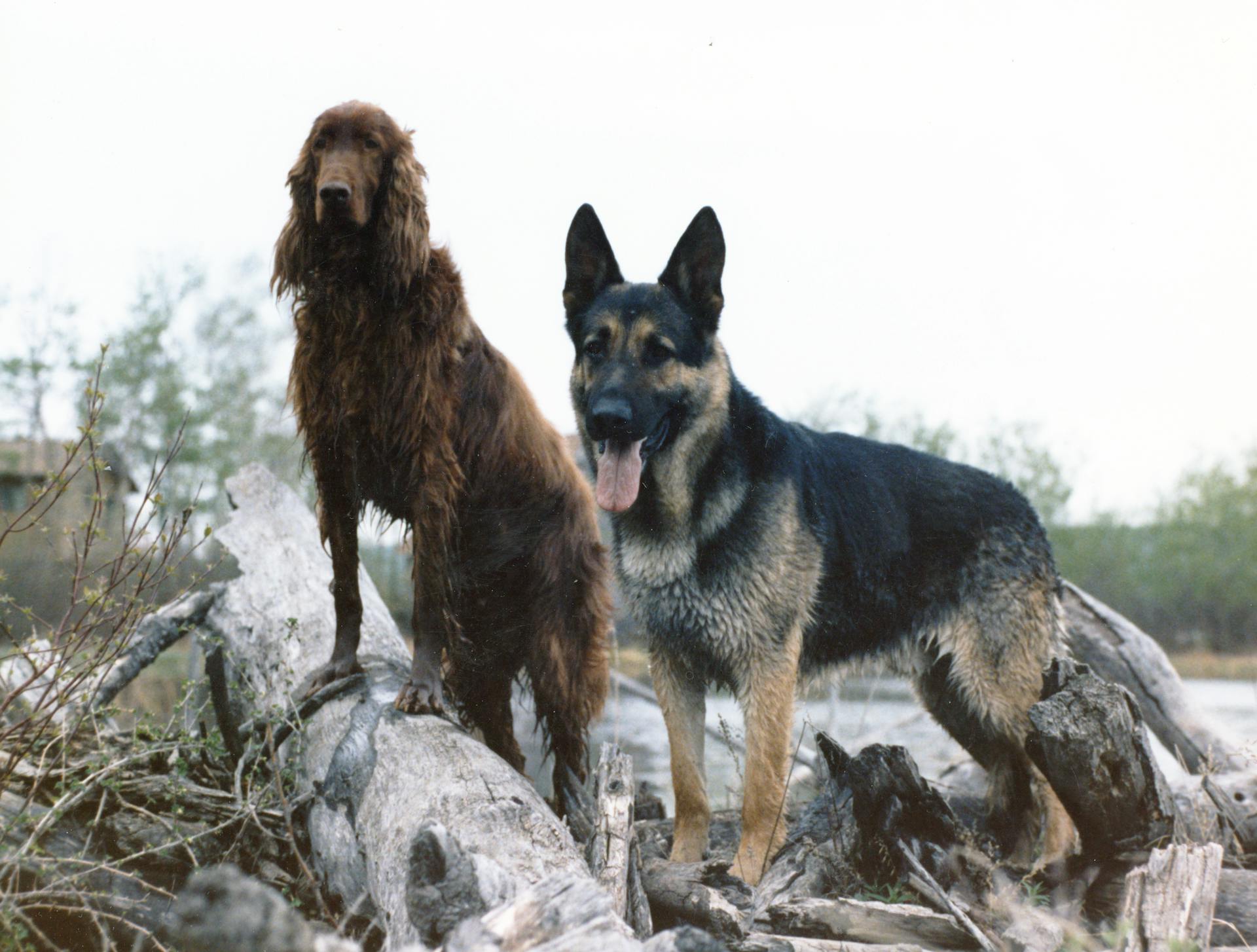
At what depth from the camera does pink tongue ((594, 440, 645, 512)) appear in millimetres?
4203

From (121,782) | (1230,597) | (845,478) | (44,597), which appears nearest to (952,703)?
(845,478)

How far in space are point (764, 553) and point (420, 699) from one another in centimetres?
167

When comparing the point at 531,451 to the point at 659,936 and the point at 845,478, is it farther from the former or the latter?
the point at 659,936

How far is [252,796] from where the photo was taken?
3912 mm

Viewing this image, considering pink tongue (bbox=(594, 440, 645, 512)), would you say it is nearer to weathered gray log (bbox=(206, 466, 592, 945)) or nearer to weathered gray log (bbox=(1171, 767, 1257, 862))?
weathered gray log (bbox=(206, 466, 592, 945))

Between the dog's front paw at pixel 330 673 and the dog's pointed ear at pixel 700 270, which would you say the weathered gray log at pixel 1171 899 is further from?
the dog's front paw at pixel 330 673

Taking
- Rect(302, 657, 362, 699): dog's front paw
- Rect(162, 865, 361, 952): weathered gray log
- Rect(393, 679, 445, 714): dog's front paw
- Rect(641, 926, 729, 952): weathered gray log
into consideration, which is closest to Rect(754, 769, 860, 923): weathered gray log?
Rect(393, 679, 445, 714): dog's front paw

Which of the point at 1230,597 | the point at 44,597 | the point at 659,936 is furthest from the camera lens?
the point at 1230,597

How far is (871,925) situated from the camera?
3.32 metres

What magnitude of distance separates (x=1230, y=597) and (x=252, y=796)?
121 ft

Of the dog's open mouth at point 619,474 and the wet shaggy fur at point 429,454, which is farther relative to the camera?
the dog's open mouth at point 619,474

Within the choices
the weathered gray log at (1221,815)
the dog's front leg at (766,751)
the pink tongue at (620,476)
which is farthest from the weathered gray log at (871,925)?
the weathered gray log at (1221,815)

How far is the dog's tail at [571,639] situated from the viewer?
435cm

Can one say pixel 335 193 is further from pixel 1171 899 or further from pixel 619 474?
pixel 1171 899
